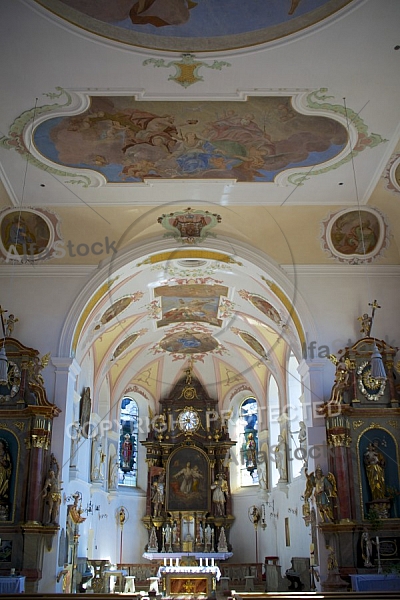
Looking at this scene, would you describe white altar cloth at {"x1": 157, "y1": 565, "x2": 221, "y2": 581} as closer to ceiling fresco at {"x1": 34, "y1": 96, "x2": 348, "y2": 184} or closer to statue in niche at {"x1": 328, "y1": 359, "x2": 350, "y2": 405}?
statue in niche at {"x1": 328, "y1": 359, "x2": 350, "y2": 405}

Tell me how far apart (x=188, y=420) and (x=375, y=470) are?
1330cm

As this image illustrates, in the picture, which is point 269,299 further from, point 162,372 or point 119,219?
point 162,372

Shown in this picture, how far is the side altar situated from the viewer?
24172 millimetres

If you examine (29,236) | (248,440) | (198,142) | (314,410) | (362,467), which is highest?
(198,142)

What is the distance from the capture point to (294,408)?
20.9 metres

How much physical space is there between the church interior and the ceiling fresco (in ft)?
0.15

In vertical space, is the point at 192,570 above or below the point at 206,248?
below

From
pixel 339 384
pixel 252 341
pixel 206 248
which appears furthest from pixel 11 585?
pixel 252 341

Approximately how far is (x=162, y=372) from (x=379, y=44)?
1885 centimetres

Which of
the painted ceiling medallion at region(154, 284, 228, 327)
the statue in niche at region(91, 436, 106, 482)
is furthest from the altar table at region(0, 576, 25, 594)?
the painted ceiling medallion at region(154, 284, 228, 327)

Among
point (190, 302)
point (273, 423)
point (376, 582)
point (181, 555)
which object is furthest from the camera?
point (273, 423)

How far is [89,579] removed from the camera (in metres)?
18.9

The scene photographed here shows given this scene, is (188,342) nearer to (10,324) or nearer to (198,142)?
(10,324)

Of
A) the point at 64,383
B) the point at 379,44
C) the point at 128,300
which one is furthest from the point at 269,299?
the point at 379,44
